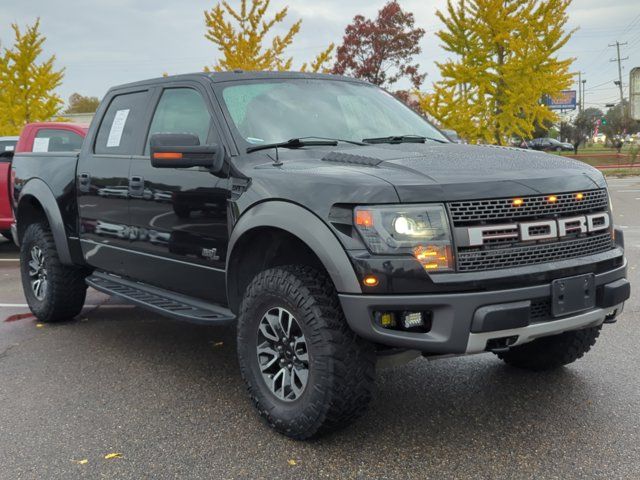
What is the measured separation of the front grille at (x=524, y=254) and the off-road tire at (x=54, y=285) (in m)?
3.85

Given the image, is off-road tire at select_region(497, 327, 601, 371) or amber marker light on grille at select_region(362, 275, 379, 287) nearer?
amber marker light on grille at select_region(362, 275, 379, 287)

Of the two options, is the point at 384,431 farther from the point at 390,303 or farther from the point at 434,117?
the point at 434,117

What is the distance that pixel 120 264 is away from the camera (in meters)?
5.04

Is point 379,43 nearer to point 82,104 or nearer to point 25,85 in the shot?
point 25,85

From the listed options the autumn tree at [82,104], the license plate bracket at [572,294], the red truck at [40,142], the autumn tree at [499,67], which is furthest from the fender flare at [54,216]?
the autumn tree at [82,104]

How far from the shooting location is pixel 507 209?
3127 millimetres

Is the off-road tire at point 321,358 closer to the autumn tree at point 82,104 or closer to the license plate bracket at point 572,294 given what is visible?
the license plate bracket at point 572,294

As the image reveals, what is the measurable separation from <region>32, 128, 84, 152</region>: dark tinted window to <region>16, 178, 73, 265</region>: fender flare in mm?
Answer: 3631

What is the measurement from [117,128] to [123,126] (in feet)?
0.31

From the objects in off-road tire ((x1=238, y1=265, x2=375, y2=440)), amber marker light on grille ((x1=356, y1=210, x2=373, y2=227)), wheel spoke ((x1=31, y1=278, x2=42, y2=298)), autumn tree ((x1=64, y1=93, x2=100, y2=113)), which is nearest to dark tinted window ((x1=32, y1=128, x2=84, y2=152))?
wheel spoke ((x1=31, y1=278, x2=42, y2=298))

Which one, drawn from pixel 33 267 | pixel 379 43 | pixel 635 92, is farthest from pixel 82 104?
pixel 33 267

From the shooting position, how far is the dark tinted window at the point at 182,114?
4.30 meters

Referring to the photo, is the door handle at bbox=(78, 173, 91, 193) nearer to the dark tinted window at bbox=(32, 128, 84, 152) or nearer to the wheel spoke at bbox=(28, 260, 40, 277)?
the wheel spoke at bbox=(28, 260, 40, 277)

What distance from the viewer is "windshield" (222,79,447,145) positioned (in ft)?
13.5
